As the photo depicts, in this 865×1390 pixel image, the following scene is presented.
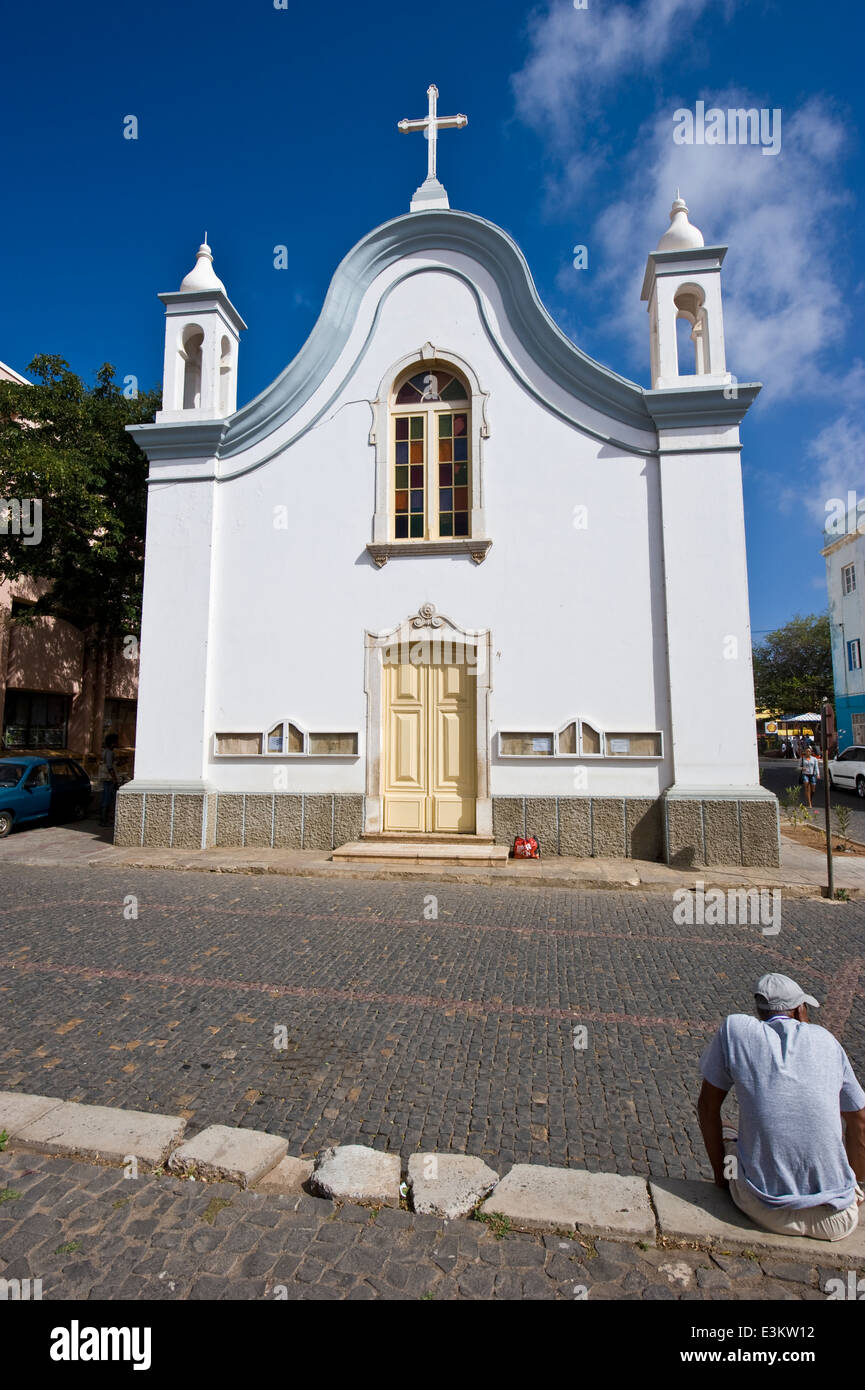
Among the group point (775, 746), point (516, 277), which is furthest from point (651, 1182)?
point (775, 746)

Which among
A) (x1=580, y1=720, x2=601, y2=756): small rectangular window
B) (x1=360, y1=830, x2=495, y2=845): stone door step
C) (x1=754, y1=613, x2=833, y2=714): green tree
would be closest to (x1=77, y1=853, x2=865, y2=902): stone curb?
(x1=360, y1=830, x2=495, y2=845): stone door step

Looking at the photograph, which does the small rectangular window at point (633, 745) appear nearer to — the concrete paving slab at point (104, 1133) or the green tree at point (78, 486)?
the concrete paving slab at point (104, 1133)

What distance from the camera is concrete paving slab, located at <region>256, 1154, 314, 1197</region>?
3.02m

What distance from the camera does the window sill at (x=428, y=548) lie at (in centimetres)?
1071

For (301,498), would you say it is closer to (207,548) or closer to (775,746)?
(207,548)

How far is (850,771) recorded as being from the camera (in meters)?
23.5

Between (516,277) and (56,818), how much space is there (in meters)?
12.3

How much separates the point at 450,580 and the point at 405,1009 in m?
6.88

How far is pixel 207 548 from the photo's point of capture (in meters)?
11.4

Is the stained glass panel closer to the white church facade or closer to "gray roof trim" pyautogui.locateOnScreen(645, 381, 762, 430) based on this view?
the white church facade

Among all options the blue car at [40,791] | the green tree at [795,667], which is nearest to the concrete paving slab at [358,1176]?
the blue car at [40,791]

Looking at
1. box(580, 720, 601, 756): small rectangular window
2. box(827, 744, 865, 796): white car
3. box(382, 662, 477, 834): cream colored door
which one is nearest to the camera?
box(580, 720, 601, 756): small rectangular window

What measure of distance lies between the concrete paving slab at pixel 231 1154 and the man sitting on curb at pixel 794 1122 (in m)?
1.83

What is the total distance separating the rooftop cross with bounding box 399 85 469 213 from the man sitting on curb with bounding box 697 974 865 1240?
12764mm
